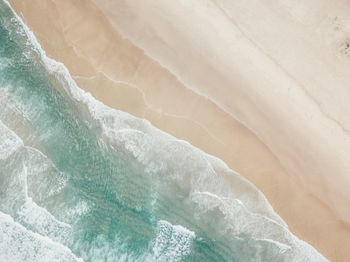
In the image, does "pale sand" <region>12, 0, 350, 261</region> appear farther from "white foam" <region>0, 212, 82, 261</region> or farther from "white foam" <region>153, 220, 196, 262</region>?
"white foam" <region>0, 212, 82, 261</region>

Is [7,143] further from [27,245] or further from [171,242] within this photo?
[171,242]

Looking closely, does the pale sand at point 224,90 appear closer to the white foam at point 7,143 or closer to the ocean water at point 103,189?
the ocean water at point 103,189

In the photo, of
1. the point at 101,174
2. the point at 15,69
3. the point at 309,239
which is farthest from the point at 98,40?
the point at 309,239

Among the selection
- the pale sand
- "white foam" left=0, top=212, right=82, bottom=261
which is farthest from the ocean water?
the pale sand

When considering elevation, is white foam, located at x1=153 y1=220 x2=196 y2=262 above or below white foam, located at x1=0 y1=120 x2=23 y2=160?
above

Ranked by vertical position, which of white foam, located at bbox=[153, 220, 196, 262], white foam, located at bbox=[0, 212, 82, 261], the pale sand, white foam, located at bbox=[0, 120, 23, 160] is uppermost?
the pale sand

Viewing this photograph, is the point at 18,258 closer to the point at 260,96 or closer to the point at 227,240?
the point at 227,240
